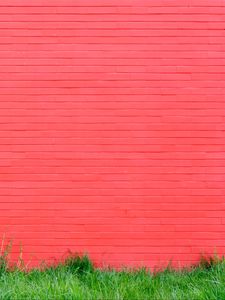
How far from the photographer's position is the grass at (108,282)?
16.5 feet

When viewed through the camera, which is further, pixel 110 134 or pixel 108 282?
pixel 110 134

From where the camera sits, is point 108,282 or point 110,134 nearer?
point 108,282

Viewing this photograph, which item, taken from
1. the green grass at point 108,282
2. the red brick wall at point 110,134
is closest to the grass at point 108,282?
the green grass at point 108,282

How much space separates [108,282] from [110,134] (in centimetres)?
166

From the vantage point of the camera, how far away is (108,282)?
219 inches

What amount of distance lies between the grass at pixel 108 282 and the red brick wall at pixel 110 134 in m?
0.25

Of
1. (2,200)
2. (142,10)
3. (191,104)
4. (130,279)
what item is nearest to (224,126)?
(191,104)

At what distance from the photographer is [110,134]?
250 inches

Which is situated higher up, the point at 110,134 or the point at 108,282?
the point at 110,134

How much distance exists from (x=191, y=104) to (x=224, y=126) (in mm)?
441

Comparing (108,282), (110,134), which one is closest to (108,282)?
(108,282)

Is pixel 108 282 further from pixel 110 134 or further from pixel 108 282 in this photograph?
pixel 110 134

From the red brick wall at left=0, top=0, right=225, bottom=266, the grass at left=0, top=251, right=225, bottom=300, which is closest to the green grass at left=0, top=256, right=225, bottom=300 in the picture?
the grass at left=0, top=251, right=225, bottom=300

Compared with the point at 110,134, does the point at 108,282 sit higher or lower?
lower
